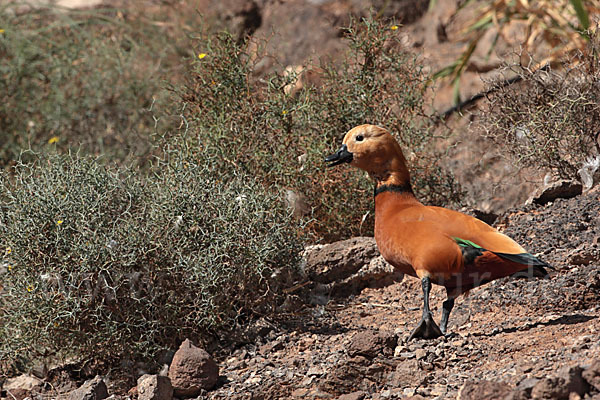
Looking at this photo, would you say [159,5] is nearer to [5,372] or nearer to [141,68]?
[141,68]

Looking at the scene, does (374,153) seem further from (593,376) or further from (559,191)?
(559,191)

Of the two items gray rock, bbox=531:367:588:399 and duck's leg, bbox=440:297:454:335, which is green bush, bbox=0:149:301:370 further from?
gray rock, bbox=531:367:588:399

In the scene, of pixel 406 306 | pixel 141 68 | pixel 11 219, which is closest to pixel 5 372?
pixel 11 219

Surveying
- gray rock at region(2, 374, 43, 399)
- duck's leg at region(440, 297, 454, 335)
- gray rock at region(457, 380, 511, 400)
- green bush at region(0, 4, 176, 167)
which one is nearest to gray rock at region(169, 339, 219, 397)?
gray rock at region(2, 374, 43, 399)

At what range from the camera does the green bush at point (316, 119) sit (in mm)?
4648

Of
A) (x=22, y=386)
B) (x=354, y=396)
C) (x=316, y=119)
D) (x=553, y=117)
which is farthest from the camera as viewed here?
(x=316, y=119)

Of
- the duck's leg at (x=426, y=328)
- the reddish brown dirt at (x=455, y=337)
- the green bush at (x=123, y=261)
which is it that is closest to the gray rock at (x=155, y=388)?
the reddish brown dirt at (x=455, y=337)

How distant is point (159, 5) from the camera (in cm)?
918

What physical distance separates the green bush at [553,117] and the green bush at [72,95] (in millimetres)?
2972

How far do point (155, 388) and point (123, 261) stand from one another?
64cm

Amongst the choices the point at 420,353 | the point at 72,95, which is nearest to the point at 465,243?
the point at 420,353

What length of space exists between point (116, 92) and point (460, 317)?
13.8ft

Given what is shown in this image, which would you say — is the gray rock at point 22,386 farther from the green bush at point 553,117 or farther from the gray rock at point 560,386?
the green bush at point 553,117

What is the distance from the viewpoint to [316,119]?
4812 mm
